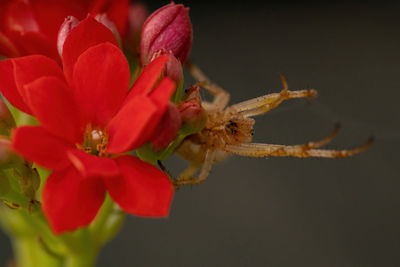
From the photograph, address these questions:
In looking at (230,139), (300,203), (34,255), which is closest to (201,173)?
(230,139)

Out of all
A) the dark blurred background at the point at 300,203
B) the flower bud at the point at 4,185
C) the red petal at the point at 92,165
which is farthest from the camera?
the dark blurred background at the point at 300,203

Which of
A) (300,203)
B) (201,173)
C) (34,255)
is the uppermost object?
(201,173)

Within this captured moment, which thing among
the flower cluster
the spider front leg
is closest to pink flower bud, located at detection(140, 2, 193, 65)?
the flower cluster

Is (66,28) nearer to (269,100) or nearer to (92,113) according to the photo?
(92,113)

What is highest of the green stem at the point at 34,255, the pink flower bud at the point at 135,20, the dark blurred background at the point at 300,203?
the pink flower bud at the point at 135,20

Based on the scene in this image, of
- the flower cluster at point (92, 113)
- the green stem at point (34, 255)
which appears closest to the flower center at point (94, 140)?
the flower cluster at point (92, 113)

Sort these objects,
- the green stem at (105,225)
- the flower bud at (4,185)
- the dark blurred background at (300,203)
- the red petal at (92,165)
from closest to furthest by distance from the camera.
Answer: the red petal at (92,165), the flower bud at (4,185), the green stem at (105,225), the dark blurred background at (300,203)

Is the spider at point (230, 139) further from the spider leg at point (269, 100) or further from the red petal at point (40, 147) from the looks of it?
the red petal at point (40, 147)
